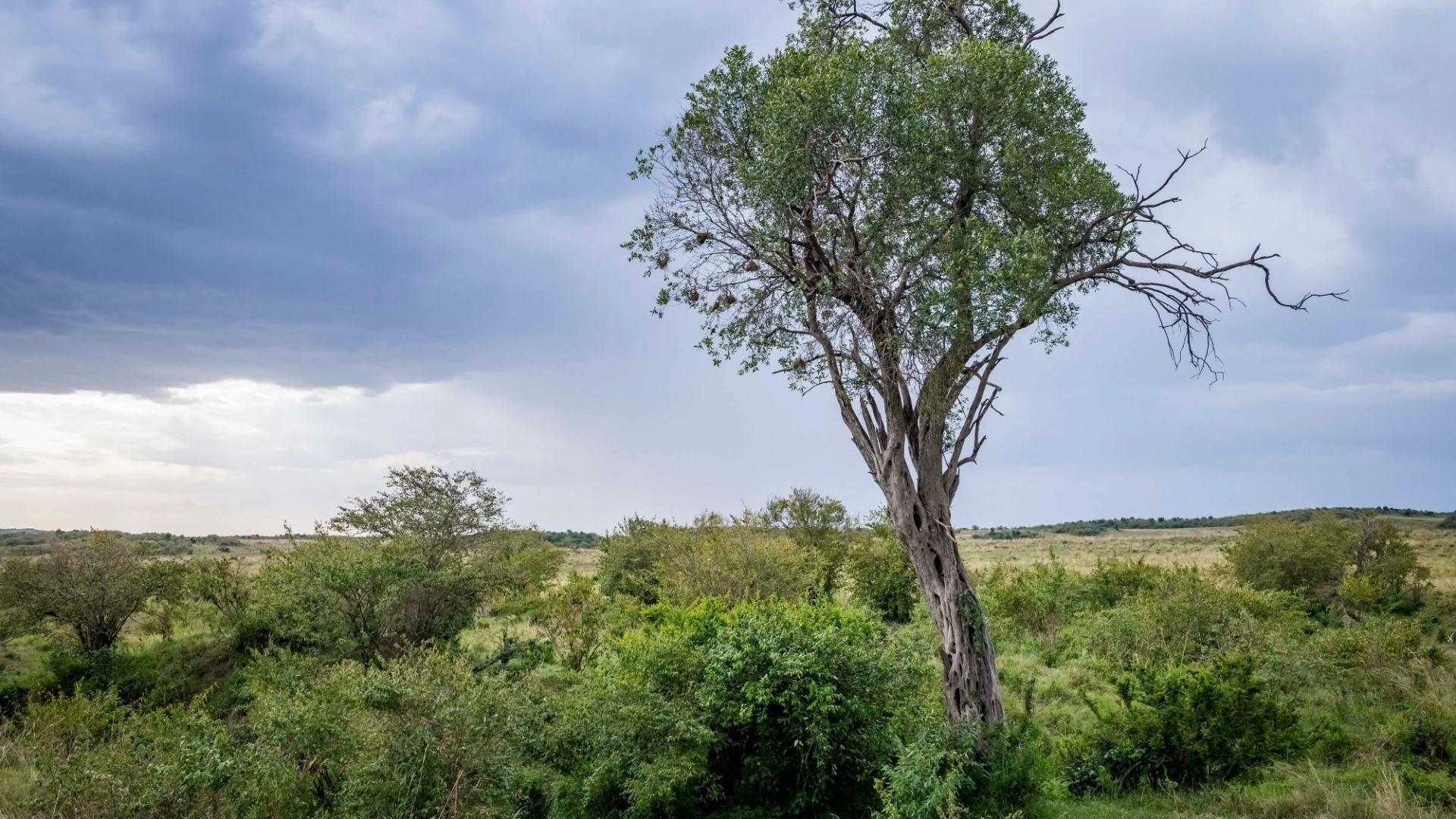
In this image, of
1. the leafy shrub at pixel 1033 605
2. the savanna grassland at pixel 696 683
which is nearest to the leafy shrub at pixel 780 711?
the savanna grassland at pixel 696 683

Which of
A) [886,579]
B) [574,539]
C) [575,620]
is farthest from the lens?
[574,539]

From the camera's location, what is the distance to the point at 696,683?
35.1ft

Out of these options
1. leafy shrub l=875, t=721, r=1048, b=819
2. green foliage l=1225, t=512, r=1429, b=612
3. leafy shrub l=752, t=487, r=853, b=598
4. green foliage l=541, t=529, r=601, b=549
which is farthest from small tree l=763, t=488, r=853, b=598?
green foliage l=541, t=529, r=601, b=549

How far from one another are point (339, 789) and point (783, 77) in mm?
11164

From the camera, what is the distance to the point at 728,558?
22109 mm

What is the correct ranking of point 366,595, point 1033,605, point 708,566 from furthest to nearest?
point 1033,605 < point 708,566 < point 366,595

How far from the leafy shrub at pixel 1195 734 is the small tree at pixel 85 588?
89.5ft

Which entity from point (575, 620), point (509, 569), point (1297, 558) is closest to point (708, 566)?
point (575, 620)

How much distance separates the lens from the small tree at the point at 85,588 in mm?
22875

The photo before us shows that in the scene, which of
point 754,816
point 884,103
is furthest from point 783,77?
point 754,816

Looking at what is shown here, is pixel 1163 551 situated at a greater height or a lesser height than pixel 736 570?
lesser

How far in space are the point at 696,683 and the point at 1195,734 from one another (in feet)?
24.2

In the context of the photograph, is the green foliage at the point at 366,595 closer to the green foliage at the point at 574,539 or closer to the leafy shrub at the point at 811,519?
the leafy shrub at the point at 811,519

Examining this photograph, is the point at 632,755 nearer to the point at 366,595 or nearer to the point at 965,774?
the point at 965,774
